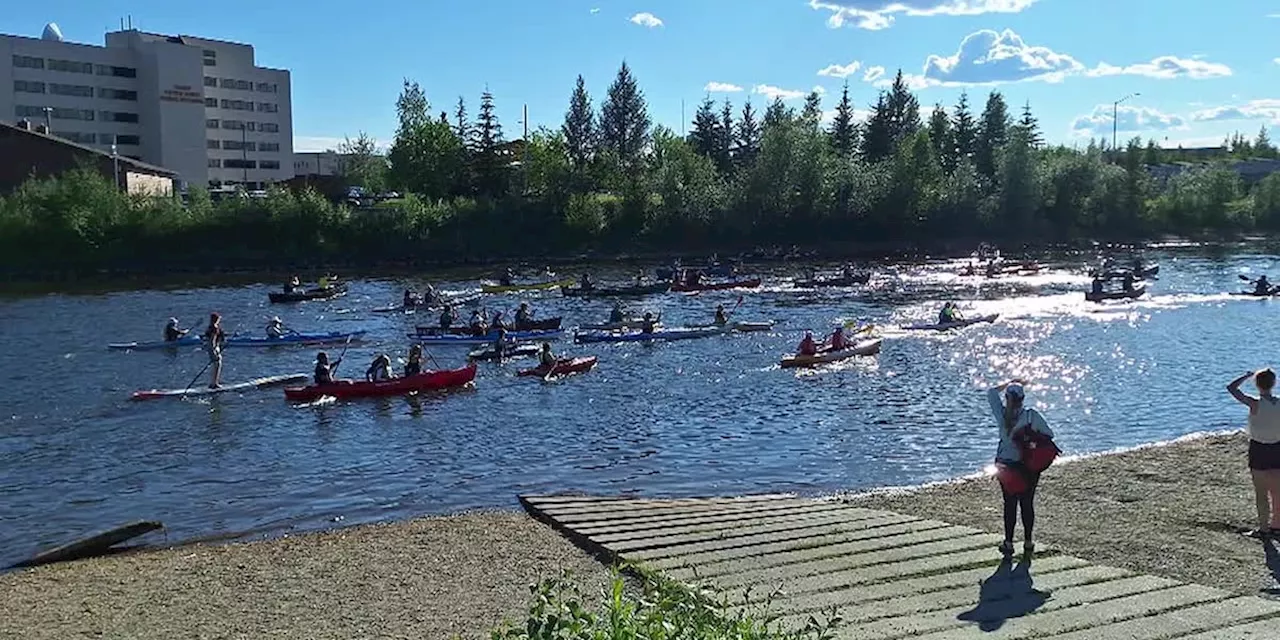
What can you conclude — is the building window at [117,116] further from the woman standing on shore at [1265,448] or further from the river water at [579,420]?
the woman standing on shore at [1265,448]

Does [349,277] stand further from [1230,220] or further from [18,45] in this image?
[1230,220]

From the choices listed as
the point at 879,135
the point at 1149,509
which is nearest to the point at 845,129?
the point at 879,135

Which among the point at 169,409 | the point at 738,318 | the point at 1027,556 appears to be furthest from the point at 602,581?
the point at 738,318

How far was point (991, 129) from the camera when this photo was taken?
125688 mm

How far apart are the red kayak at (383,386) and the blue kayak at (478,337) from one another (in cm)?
834

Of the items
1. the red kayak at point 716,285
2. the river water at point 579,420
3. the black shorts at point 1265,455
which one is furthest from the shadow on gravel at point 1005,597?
the red kayak at point 716,285

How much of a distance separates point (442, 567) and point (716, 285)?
50.3 metres

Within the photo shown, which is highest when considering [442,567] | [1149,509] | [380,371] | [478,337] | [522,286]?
[522,286]

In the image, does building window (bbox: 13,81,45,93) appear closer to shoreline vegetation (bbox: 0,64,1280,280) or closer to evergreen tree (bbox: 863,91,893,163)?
shoreline vegetation (bbox: 0,64,1280,280)

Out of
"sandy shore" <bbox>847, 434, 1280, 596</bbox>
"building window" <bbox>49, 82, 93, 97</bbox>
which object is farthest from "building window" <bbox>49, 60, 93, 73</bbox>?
"sandy shore" <bbox>847, 434, 1280, 596</bbox>

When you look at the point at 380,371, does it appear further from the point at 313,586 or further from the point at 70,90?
the point at 70,90

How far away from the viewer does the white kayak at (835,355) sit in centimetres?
3603

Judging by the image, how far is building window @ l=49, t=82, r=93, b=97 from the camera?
4555 inches

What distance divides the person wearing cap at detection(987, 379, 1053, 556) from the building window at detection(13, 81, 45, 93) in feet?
404
